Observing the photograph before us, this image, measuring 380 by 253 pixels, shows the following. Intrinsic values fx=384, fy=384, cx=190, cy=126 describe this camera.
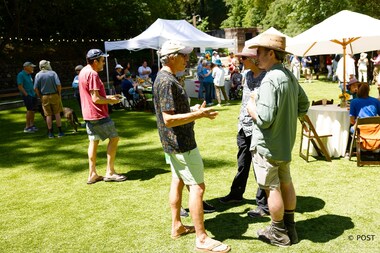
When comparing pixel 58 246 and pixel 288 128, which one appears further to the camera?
pixel 58 246

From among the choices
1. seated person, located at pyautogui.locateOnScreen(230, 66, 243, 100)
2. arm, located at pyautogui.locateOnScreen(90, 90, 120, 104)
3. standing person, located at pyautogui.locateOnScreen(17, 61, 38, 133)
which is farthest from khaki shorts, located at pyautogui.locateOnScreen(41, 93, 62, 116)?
seated person, located at pyautogui.locateOnScreen(230, 66, 243, 100)

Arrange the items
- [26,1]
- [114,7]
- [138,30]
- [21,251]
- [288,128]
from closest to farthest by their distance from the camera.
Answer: [288,128] < [21,251] < [26,1] < [114,7] < [138,30]

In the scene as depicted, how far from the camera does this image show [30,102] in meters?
9.62

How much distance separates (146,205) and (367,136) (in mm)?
3480

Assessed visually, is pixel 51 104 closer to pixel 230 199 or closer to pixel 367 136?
pixel 230 199

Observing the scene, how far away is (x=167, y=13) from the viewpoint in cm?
3344

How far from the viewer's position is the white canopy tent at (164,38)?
13234 mm

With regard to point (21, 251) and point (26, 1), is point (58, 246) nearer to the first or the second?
point (21, 251)

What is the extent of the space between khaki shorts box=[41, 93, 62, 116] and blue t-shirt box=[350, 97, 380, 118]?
20.0 feet

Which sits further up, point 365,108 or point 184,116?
point 184,116

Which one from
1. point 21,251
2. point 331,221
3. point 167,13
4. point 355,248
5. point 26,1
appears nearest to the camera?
point 355,248

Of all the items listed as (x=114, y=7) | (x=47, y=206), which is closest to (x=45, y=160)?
(x=47, y=206)

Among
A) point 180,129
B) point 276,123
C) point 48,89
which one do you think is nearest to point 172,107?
point 180,129

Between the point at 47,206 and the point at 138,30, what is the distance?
985 inches
